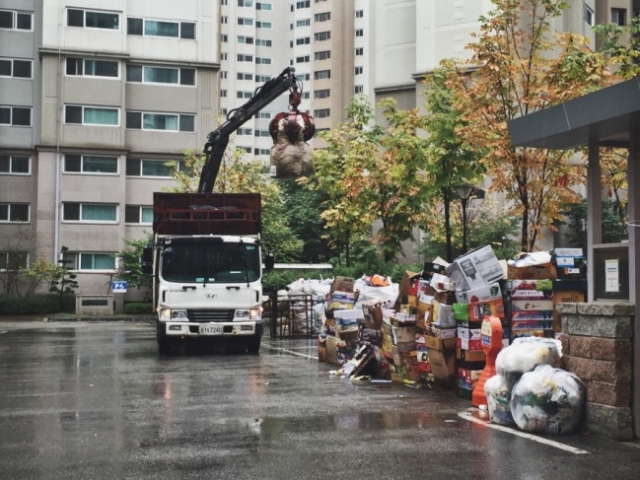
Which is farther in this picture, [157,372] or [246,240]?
[246,240]

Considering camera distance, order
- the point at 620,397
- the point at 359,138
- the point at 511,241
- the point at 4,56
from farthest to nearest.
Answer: the point at 4,56, the point at 511,241, the point at 359,138, the point at 620,397

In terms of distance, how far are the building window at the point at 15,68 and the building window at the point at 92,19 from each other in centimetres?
347

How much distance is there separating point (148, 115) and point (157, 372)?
36.0m

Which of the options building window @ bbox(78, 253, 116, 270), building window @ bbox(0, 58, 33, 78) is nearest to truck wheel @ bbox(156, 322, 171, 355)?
building window @ bbox(78, 253, 116, 270)

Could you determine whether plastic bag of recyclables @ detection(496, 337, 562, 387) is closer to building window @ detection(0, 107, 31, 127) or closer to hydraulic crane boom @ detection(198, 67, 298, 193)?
hydraulic crane boom @ detection(198, 67, 298, 193)

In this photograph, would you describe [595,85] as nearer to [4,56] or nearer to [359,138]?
[359,138]

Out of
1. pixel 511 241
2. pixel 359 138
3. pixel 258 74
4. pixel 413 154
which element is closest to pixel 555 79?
pixel 413 154

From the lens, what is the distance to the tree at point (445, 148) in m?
22.1

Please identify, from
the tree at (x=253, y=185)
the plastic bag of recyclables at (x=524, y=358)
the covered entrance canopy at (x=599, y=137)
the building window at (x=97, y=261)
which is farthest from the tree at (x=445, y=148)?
the building window at (x=97, y=261)

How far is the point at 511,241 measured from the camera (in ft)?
145

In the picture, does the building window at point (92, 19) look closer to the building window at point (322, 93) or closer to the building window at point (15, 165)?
the building window at point (15, 165)

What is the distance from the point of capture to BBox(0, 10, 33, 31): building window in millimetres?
48688

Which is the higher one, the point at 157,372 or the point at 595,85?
the point at 595,85

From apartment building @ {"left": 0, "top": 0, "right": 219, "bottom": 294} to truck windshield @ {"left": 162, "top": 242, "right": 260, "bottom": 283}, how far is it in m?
29.6
